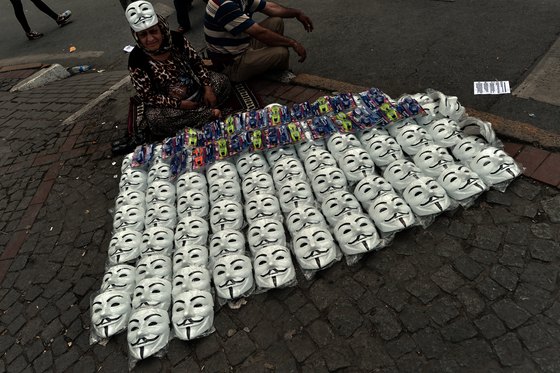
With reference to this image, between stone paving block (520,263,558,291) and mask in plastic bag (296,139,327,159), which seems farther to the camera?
mask in plastic bag (296,139,327,159)

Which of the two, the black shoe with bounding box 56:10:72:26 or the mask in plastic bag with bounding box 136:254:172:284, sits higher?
the black shoe with bounding box 56:10:72:26

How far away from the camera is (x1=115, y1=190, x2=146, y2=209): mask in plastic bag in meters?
3.77

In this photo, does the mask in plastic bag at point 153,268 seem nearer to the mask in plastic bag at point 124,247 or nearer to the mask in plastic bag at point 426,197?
the mask in plastic bag at point 124,247

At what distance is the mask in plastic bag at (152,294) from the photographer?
2.89m

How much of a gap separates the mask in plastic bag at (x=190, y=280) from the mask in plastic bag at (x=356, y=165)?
1446 millimetres

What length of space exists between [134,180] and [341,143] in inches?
81.1

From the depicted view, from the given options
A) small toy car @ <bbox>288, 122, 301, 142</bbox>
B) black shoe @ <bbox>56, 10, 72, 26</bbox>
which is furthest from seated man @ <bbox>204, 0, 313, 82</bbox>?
black shoe @ <bbox>56, 10, 72, 26</bbox>

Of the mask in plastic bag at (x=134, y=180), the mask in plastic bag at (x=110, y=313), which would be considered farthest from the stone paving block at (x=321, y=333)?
the mask in plastic bag at (x=134, y=180)

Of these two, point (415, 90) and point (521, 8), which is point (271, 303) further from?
point (521, 8)

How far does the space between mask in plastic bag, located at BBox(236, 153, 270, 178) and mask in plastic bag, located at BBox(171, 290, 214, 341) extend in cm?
129

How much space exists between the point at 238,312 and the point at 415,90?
310 centimetres

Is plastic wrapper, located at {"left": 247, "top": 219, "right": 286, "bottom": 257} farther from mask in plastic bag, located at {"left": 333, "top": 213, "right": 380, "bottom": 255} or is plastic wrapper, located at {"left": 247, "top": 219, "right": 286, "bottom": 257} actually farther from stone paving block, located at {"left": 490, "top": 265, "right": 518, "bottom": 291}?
stone paving block, located at {"left": 490, "top": 265, "right": 518, "bottom": 291}

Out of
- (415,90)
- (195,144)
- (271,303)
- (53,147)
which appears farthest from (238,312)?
(53,147)

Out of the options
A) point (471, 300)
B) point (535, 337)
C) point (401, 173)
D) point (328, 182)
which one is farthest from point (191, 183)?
point (535, 337)
